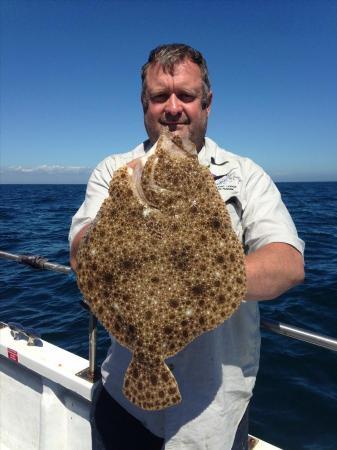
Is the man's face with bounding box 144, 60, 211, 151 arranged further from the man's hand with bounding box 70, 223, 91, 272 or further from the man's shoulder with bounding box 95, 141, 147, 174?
the man's hand with bounding box 70, 223, 91, 272

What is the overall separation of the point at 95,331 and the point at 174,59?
2.26 meters

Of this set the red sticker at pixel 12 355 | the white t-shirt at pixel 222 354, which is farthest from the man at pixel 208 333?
the red sticker at pixel 12 355

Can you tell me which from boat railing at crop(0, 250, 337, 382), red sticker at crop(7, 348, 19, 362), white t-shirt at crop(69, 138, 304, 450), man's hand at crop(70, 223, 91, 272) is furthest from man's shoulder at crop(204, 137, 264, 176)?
red sticker at crop(7, 348, 19, 362)

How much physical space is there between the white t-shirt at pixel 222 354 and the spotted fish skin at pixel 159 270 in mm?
353

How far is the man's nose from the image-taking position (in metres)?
2.30

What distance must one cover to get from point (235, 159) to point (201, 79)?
0.54 m

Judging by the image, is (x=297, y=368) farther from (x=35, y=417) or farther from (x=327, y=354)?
(x=35, y=417)

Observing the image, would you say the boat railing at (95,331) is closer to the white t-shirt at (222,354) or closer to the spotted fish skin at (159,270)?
the white t-shirt at (222,354)

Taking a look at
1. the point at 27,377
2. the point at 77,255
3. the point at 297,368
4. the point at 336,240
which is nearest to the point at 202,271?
the point at 77,255

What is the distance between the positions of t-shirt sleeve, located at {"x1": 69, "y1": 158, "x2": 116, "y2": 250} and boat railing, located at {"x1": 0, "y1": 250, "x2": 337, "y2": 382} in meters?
0.63

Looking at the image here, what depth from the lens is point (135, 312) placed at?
1805 millimetres

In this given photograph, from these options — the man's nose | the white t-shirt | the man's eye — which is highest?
the man's eye

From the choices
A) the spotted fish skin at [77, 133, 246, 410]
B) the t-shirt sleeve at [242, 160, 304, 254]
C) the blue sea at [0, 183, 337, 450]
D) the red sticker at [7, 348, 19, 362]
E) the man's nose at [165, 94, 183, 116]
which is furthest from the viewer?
the blue sea at [0, 183, 337, 450]

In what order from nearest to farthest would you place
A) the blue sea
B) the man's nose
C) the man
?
1. the man
2. the man's nose
3. the blue sea
